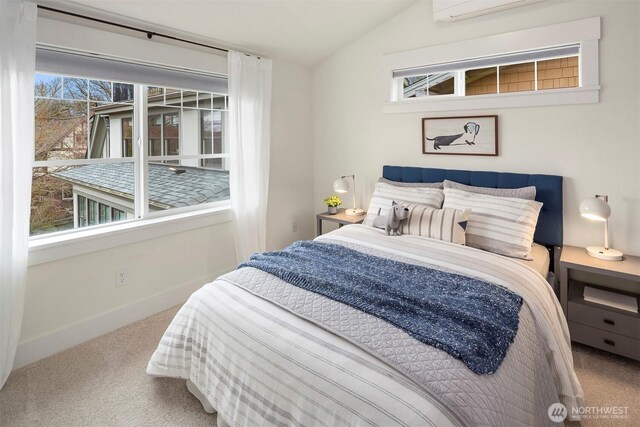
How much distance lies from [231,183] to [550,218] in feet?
8.46

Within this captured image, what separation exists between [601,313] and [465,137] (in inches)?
62.8

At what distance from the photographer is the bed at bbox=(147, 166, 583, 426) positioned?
1.21 m

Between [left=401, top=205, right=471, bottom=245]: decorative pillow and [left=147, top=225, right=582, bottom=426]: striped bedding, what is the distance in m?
0.34

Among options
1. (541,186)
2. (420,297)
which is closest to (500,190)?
(541,186)

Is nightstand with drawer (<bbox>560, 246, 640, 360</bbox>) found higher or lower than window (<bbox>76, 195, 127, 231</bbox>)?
lower

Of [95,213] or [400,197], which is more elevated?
[400,197]

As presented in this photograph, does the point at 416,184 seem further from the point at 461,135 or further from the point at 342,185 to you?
the point at 342,185

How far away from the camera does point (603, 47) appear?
2473 millimetres

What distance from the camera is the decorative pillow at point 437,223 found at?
8.35 feet

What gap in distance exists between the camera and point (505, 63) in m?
2.89

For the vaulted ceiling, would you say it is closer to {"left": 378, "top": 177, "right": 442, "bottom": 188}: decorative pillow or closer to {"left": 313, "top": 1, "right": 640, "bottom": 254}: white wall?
{"left": 313, "top": 1, "right": 640, "bottom": 254}: white wall

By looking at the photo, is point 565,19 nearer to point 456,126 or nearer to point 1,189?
point 456,126

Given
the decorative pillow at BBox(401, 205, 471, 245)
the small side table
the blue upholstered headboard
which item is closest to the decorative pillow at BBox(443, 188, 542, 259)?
the decorative pillow at BBox(401, 205, 471, 245)

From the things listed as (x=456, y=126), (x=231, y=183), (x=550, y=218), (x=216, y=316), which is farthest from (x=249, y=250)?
(x=550, y=218)
